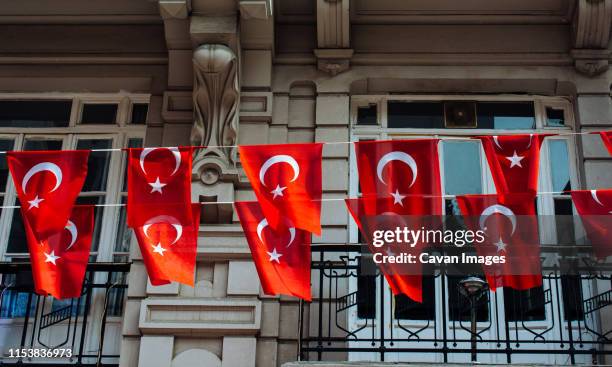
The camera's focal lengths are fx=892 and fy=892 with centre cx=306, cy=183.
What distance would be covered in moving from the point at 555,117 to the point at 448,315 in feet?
8.14

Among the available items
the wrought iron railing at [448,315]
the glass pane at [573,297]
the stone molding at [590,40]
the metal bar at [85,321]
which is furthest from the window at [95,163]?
the stone molding at [590,40]

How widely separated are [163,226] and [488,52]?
12.8 ft

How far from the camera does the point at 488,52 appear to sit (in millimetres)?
9234

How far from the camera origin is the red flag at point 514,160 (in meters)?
7.53

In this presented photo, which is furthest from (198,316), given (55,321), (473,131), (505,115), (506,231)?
(505,115)

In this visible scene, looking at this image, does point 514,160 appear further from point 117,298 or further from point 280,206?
point 117,298

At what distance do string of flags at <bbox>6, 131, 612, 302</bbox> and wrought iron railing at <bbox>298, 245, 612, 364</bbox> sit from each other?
1.79ft

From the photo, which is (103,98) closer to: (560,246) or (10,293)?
(10,293)

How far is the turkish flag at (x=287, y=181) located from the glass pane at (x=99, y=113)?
2497 millimetres

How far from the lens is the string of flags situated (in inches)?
292

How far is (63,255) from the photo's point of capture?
768cm

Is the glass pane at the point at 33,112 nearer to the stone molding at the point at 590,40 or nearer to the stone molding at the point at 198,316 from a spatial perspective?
the stone molding at the point at 198,316

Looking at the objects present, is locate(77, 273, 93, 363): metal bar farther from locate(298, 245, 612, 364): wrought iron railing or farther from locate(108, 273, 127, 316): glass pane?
locate(298, 245, 612, 364): wrought iron railing

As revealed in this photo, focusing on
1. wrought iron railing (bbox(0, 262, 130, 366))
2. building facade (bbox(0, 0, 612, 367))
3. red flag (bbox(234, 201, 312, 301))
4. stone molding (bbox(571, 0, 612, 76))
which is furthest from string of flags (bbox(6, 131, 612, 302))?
stone molding (bbox(571, 0, 612, 76))
